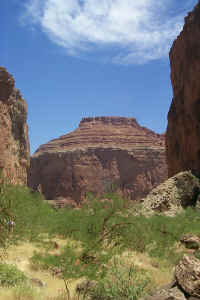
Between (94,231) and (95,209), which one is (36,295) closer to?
(94,231)

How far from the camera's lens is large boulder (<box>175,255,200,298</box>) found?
542 cm

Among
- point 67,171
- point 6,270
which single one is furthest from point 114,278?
point 67,171

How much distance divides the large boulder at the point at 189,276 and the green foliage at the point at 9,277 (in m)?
3.95

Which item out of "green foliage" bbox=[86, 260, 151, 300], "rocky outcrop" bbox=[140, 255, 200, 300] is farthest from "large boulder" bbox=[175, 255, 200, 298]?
"green foliage" bbox=[86, 260, 151, 300]

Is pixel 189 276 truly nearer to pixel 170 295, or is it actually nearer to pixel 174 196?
pixel 170 295

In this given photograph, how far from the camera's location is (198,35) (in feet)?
94.6

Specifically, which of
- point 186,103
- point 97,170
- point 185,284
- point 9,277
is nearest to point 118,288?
point 185,284

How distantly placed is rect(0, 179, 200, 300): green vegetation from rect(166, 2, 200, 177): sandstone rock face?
48.5 feet

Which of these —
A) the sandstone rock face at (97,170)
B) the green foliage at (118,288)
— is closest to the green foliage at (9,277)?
the green foliage at (118,288)

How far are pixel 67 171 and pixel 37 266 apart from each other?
179 ft

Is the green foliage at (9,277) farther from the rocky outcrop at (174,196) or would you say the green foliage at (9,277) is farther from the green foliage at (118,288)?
Result: the rocky outcrop at (174,196)

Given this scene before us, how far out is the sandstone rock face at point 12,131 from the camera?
20312mm

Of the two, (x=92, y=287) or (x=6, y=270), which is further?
(x=6, y=270)

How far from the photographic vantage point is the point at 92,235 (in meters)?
10.8
